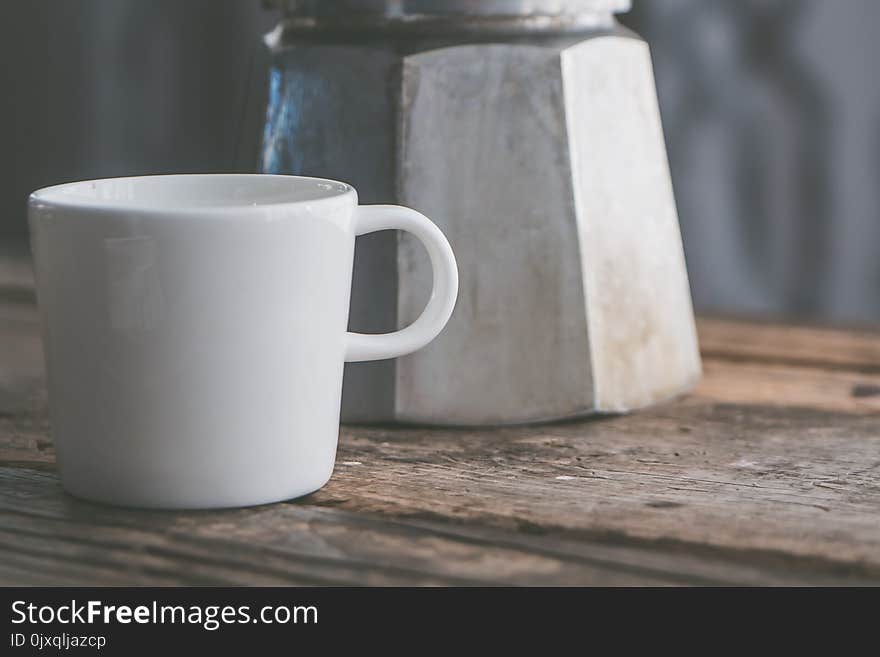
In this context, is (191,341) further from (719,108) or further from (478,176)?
(719,108)

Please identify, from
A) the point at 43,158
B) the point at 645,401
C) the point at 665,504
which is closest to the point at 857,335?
the point at 645,401

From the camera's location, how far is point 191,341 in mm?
332

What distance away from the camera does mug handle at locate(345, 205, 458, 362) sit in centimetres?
38

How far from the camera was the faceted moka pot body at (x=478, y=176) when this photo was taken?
45cm

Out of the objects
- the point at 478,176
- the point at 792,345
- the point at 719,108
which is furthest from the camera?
the point at 719,108

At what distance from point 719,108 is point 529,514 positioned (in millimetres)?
633

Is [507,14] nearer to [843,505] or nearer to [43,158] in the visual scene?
[843,505]

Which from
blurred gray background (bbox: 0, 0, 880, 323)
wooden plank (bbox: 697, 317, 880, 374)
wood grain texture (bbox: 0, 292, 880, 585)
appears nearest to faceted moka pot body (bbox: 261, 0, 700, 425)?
wood grain texture (bbox: 0, 292, 880, 585)

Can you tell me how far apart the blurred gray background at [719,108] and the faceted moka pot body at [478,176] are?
38 centimetres

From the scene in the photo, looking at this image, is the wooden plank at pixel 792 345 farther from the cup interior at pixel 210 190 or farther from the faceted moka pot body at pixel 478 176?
the cup interior at pixel 210 190

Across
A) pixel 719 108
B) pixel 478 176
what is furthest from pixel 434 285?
pixel 719 108

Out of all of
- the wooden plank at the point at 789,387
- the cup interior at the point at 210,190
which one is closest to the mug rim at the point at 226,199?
the cup interior at the point at 210,190

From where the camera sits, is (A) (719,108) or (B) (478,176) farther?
(A) (719,108)

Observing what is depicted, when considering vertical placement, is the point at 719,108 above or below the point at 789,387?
above
